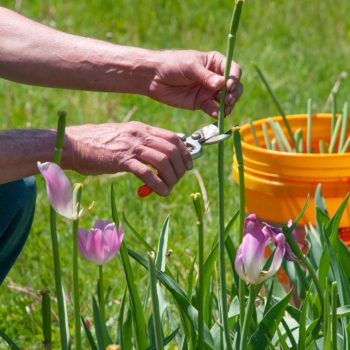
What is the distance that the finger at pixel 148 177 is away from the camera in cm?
149

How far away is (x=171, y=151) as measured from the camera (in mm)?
1499

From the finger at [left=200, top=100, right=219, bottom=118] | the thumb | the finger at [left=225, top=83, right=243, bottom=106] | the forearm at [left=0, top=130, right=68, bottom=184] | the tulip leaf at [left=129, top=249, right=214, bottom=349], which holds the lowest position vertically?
the tulip leaf at [left=129, top=249, right=214, bottom=349]

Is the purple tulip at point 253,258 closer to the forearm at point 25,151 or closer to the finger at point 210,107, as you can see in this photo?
the forearm at point 25,151

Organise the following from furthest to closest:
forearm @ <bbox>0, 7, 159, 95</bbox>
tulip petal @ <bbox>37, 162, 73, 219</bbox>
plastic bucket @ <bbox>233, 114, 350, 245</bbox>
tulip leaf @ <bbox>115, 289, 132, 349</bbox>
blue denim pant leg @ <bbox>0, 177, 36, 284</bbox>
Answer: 1. plastic bucket @ <bbox>233, 114, 350, 245</bbox>
2. blue denim pant leg @ <bbox>0, 177, 36, 284</bbox>
3. forearm @ <bbox>0, 7, 159, 95</bbox>
4. tulip leaf @ <bbox>115, 289, 132, 349</bbox>
5. tulip petal @ <bbox>37, 162, 73, 219</bbox>

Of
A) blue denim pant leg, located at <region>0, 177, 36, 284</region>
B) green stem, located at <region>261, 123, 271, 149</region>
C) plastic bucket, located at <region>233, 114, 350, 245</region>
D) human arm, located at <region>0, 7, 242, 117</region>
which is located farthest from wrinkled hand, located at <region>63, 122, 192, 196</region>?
green stem, located at <region>261, 123, 271, 149</region>

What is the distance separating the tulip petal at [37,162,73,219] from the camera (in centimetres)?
124

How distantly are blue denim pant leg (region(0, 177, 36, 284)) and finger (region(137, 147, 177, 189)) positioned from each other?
2.17 feet

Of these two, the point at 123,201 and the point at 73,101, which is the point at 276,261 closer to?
the point at 123,201

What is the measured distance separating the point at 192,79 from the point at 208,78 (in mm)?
86

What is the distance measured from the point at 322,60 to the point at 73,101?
45.2 inches

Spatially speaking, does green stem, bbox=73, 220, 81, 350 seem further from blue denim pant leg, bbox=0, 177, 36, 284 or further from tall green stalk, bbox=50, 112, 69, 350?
blue denim pant leg, bbox=0, 177, 36, 284

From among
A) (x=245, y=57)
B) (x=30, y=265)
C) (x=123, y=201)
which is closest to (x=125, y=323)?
(x=30, y=265)

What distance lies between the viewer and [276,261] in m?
1.34

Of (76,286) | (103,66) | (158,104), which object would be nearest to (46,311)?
(76,286)
